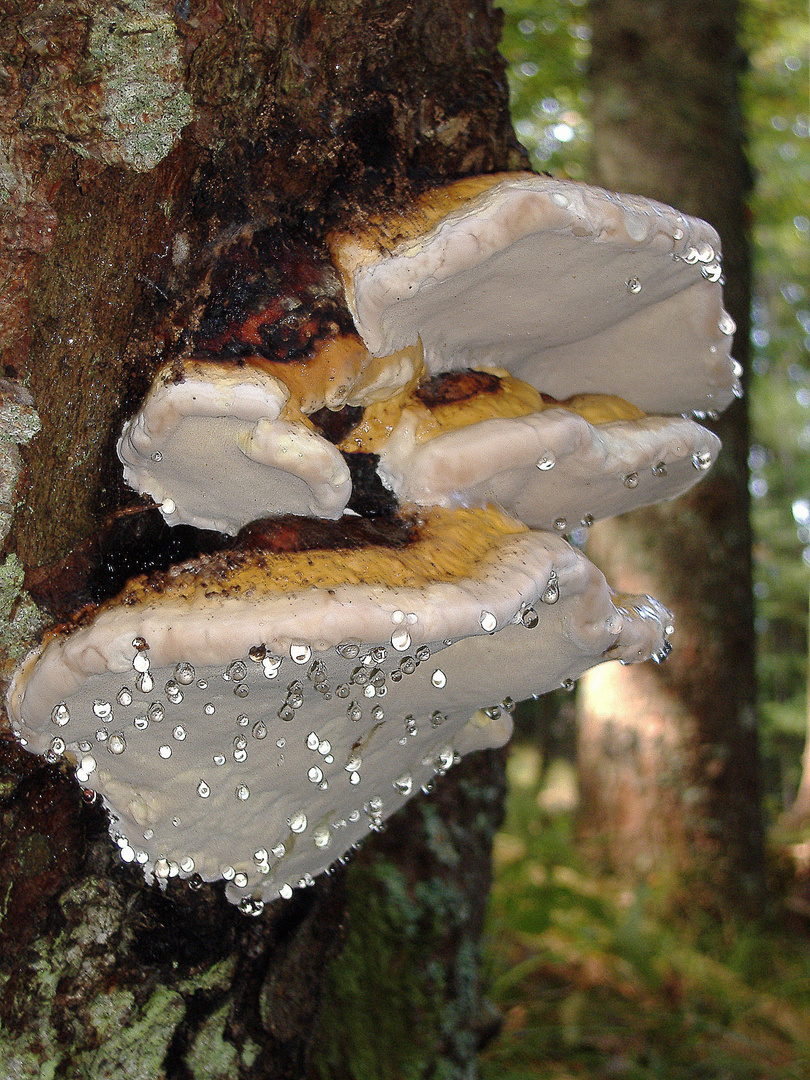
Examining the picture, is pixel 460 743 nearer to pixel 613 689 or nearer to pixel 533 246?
pixel 533 246

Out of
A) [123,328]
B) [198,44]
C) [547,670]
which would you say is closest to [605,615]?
[547,670]

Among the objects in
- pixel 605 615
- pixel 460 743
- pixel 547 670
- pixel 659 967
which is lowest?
pixel 659 967

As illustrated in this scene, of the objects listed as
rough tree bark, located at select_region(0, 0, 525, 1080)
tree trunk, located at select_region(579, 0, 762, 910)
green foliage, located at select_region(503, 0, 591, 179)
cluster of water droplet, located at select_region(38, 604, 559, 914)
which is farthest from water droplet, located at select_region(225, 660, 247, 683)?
green foliage, located at select_region(503, 0, 591, 179)

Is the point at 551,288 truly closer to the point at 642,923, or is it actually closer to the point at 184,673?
the point at 184,673

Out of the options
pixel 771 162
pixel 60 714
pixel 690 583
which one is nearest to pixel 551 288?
pixel 60 714

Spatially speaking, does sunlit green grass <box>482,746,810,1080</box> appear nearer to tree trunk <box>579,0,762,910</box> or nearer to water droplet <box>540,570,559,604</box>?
tree trunk <box>579,0,762,910</box>

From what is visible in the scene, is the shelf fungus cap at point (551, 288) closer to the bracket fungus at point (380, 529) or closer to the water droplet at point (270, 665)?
the bracket fungus at point (380, 529)
